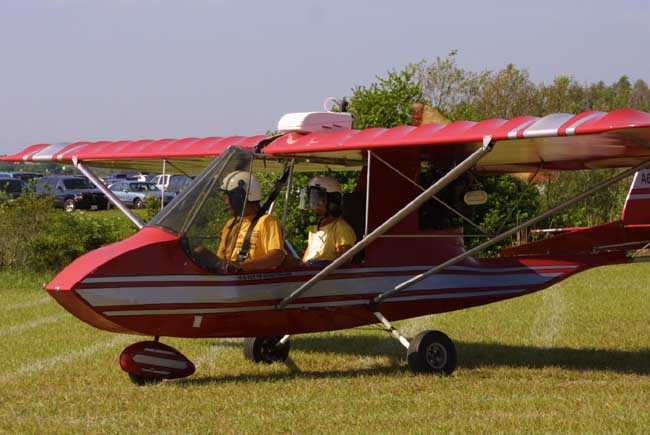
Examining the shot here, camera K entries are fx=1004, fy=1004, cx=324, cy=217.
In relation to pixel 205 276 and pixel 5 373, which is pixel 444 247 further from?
pixel 5 373

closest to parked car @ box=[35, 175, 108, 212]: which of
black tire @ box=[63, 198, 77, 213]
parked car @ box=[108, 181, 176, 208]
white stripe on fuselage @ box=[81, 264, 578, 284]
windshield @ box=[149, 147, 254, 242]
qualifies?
black tire @ box=[63, 198, 77, 213]

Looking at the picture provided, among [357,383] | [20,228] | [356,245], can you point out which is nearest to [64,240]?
[20,228]

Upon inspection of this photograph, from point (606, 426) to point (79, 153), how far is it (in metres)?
7.02

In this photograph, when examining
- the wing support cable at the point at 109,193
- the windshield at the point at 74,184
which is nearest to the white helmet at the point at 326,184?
the wing support cable at the point at 109,193

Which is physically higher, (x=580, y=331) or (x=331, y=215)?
(x=331, y=215)

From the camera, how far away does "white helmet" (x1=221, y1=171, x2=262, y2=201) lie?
879 centimetres

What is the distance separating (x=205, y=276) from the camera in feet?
27.7

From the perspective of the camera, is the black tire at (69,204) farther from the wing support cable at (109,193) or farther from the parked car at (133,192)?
the wing support cable at (109,193)

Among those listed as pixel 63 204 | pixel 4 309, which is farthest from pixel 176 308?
pixel 63 204

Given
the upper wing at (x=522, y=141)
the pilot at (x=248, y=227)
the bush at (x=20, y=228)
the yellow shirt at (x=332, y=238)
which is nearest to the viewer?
the upper wing at (x=522, y=141)

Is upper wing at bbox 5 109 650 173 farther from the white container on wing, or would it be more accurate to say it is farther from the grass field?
the grass field

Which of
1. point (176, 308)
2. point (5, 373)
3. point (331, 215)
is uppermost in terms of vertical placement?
point (331, 215)

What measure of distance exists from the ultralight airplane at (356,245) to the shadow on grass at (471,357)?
0.42 metres

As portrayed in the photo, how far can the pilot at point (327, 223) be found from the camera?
953 cm
